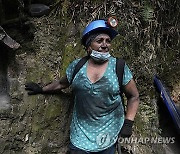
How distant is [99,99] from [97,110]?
122 millimetres

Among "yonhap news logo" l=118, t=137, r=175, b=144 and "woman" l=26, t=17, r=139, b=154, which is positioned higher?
"woman" l=26, t=17, r=139, b=154

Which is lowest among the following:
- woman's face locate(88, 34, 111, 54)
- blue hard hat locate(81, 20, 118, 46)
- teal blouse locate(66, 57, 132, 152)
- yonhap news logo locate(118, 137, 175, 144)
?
yonhap news logo locate(118, 137, 175, 144)

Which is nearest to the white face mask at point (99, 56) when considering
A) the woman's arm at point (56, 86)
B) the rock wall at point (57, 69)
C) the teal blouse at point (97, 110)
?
the teal blouse at point (97, 110)

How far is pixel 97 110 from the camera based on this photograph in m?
4.09

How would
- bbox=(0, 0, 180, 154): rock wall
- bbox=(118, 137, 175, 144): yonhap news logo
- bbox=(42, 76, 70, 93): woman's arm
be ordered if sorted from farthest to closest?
bbox=(118, 137, 175, 144): yonhap news logo → bbox=(0, 0, 180, 154): rock wall → bbox=(42, 76, 70, 93): woman's arm

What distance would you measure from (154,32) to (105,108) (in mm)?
2626

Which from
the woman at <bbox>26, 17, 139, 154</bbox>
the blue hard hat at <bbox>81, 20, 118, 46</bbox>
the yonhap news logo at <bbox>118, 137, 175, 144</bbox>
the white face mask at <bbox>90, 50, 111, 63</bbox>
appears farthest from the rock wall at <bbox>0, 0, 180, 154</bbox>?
the blue hard hat at <bbox>81, 20, 118, 46</bbox>

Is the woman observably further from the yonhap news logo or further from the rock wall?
the yonhap news logo

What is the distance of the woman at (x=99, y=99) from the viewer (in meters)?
4.06

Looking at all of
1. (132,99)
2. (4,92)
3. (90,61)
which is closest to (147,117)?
(132,99)

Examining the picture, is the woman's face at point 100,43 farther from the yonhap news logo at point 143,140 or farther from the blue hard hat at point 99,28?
the yonhap news logo at point 143,140

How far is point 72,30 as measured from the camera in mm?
5457

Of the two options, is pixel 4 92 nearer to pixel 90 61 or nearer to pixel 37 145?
pixel 37 145

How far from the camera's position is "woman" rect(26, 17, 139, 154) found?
13.3 feet
